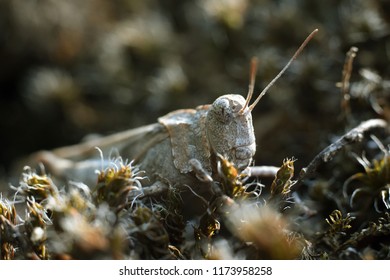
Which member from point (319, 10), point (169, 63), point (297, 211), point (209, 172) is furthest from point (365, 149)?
point (169, 63)

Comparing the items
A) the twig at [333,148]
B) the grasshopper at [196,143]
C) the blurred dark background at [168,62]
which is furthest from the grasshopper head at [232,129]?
the blurred dark background at [168,62]

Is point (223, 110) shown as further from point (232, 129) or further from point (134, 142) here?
point (134, 142)

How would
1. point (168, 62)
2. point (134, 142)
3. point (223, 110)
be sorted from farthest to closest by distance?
point (168, 62) → point (134, 142) → point (223, 110)

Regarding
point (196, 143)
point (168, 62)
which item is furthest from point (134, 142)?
point (168, 62)

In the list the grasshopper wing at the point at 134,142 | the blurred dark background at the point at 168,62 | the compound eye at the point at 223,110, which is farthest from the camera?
the blurred dark background at the point at 168,62

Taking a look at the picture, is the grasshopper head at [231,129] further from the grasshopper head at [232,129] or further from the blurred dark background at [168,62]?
the blurred dark background at [168,62]
